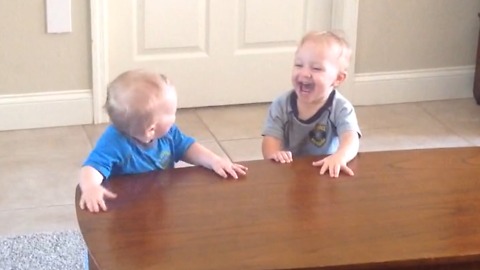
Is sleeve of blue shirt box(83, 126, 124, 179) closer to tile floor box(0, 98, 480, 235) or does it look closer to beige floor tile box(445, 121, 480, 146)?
tile floor box(0, 98, 480, 235)

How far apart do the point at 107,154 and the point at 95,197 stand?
0.18 meters

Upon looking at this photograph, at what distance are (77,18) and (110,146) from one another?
1.50 metres

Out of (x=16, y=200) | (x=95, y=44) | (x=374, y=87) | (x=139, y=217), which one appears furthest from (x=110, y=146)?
(x=374, y=87)

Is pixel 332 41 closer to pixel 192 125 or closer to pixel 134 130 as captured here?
pixel 134 130

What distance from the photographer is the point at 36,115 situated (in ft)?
10.7

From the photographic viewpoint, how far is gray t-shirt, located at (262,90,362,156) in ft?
6.70

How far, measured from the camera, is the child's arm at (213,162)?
1.74 metres

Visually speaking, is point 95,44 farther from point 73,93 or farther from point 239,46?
point 239,46

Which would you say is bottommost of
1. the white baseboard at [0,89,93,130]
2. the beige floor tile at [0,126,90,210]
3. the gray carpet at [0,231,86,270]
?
the gray carpet at [0,231,86,270]

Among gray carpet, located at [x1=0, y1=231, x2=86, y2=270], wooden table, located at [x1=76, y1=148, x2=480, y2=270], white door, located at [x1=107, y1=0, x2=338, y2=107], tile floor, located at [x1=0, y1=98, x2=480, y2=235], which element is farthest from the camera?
white door, located at [x1=107, y1=0, x2=338, y2=107]

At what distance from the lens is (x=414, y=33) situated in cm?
358

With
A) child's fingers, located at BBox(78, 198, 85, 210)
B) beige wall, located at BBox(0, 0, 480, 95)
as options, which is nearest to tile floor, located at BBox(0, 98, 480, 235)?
beige wall, located at BBox(0, 0, 480, 95)

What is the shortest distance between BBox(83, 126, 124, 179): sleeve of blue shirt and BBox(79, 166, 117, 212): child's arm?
0.02 meters

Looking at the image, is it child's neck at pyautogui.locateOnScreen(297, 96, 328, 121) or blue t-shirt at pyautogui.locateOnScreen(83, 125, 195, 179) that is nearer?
blue t-shirt at pyautogui.locateOnScreen(83, 125, 195, 179)
